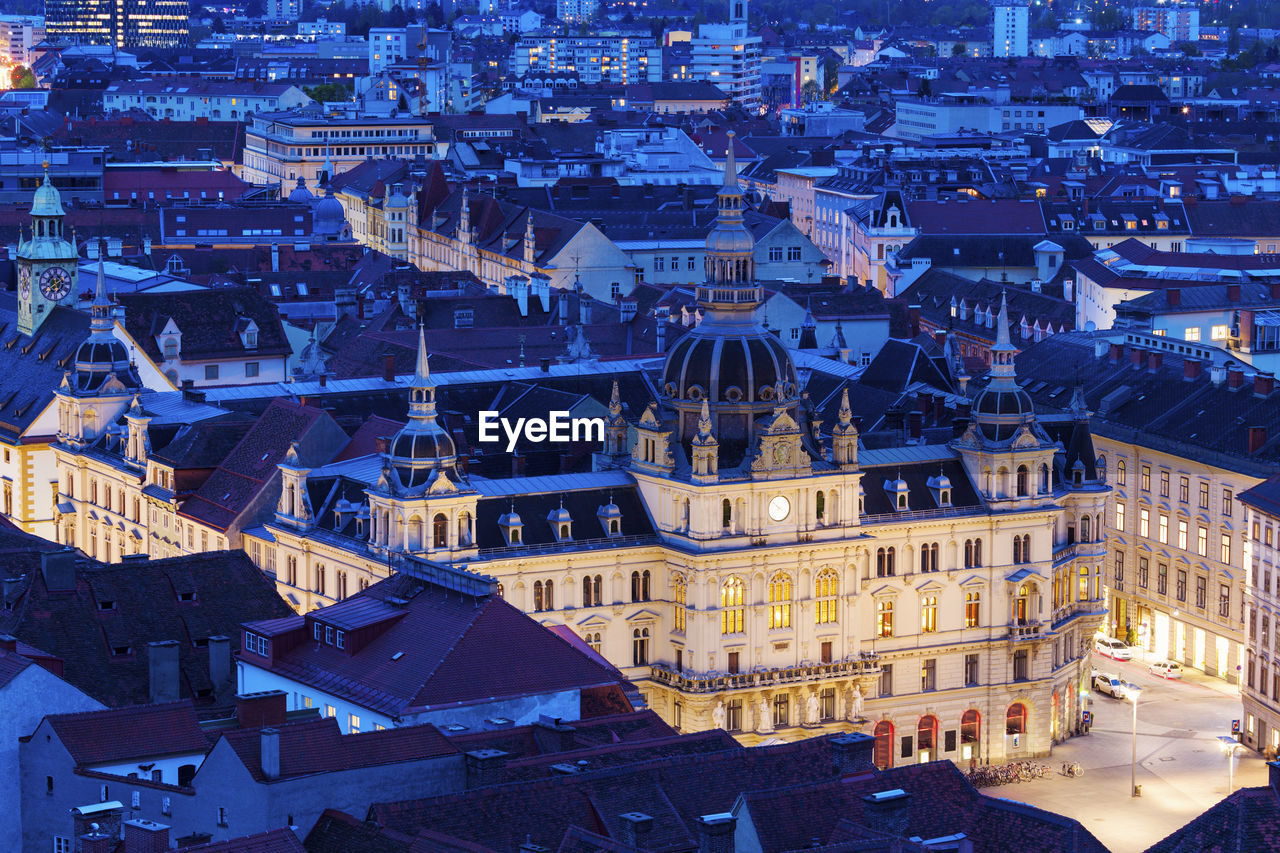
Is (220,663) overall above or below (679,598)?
above

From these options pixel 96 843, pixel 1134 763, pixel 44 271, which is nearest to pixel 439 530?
pixel 1134 763

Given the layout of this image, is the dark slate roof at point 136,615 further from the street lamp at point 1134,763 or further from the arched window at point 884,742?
the street lamp at point 1134,763

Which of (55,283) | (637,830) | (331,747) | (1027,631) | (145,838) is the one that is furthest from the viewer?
(55,283)

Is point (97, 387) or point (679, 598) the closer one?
point (679, 598)

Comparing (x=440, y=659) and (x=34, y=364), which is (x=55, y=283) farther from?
(x=440, y=659)

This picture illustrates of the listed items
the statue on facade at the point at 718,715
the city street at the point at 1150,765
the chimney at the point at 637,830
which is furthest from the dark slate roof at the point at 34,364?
the chimney at the point at 637,830

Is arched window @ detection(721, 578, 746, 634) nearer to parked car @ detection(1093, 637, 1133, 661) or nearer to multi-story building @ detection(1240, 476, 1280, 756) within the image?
multi-story building @ detection(1240, 476, 1280, 756)
